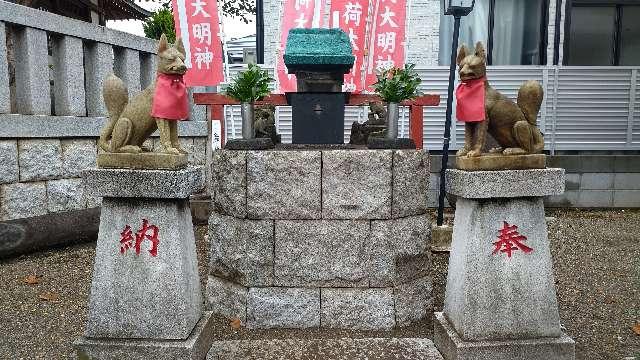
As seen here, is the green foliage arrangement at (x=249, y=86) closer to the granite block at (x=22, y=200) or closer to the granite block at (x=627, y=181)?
the granite block at (x=22, y=200)

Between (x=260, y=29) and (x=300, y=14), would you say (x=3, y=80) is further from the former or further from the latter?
(x=260, y=29)

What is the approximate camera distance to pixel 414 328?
450cm

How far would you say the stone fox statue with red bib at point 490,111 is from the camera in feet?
11.3

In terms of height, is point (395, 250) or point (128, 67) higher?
point (128, 67)

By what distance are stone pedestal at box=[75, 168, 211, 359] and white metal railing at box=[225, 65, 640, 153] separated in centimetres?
657

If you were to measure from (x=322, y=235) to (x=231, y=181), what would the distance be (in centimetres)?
107

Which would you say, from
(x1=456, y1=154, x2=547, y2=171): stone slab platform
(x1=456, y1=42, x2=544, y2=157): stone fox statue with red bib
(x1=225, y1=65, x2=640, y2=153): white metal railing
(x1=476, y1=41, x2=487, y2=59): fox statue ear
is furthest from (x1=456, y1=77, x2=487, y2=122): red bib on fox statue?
(x1=225, y1=65, x2=640, y2=153): white metal railing

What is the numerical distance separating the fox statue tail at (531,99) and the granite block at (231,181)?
2549 millimetres

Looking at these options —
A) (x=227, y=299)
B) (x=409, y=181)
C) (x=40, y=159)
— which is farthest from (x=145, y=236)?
(x=40, y=159)

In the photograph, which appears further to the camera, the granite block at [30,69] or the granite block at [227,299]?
the granite block at [30,69]

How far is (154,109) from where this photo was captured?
11.1 feet

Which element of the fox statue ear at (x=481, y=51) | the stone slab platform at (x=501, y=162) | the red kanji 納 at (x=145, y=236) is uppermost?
the fox statue ear at (x=481, y=51)

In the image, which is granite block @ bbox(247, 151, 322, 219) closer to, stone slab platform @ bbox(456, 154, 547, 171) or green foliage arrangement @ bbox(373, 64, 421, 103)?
green foliage arrangement @ bbox(373, 64, 421, 103)

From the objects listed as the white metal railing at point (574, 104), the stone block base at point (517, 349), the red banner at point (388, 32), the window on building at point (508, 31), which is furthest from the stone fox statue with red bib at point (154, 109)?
the window on building at point (508, 31)
